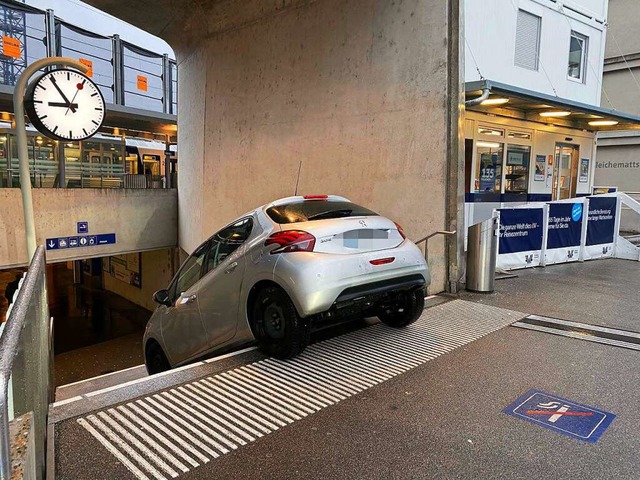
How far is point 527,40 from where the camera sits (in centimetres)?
1209

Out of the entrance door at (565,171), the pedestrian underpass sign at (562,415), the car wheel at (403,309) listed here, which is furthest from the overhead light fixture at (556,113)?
the pedestrian underpass sign at (562,415)

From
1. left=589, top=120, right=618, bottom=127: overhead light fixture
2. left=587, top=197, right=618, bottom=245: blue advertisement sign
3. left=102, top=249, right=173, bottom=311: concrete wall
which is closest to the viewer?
left=587, top=197, right=618, bottom=245: blue advertisement sign

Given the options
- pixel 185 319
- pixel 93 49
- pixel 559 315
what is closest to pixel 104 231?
pixel 93 49

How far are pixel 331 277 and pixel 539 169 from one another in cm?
1132

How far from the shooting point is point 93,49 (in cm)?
1480

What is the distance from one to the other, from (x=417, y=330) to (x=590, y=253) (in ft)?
23.2

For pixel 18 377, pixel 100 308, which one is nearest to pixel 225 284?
pixel 18 377

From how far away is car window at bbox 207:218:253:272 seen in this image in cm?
473

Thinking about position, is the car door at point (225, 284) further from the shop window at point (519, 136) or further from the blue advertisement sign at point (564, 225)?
the shop window at point (519, 136)

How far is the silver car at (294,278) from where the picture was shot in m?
4.00

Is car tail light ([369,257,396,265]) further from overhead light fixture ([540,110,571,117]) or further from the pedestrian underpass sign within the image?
overhead light fixture ([540,110,571,117])

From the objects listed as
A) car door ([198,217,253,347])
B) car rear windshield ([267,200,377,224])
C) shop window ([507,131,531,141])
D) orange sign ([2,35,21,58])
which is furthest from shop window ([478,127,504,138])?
orange sign ([2,35,21,58])

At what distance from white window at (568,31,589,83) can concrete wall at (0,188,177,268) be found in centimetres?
1250

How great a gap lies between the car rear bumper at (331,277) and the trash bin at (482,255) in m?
2.93
